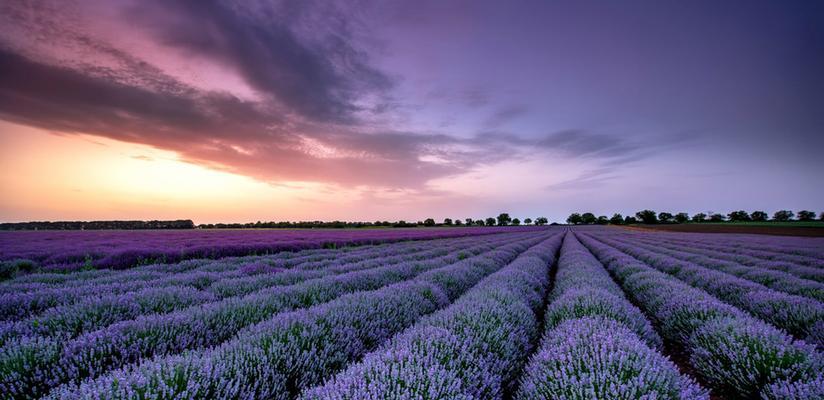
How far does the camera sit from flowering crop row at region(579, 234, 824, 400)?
2727mm

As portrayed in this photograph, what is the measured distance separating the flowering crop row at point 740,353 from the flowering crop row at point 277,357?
11.6 ft

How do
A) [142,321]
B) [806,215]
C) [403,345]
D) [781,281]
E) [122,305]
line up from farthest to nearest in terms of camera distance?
[806,215] < [781,281] < [122,305] < [142,321] < [403,345]

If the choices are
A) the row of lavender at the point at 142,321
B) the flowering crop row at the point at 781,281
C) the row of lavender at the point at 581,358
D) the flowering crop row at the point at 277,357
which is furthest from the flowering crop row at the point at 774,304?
the flowering crop row at the point at 277,357

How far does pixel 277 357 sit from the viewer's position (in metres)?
2.85

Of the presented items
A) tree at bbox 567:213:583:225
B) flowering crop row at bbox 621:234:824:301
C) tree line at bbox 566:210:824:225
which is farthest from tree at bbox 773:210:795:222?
flowering crop row at bbox 621:234:824:301

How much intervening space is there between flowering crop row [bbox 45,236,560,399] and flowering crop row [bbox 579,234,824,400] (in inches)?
139

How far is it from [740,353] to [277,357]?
4527 millimetres

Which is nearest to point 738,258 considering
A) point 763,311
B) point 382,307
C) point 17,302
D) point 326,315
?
point 763,311

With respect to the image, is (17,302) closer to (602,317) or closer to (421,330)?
(421,330)

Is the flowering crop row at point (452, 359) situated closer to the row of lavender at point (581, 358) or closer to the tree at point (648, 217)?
the row of lavender at point (581, 358)

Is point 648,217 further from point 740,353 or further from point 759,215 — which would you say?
point 740,353

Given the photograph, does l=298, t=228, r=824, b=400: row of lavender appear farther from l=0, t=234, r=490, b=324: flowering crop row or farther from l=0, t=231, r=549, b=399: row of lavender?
l=0, t=234, r=490, b=324: flowering crop row

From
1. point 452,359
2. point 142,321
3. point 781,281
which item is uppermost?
point 142,321

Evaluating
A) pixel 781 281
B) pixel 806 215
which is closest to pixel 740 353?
pixel 781 281
